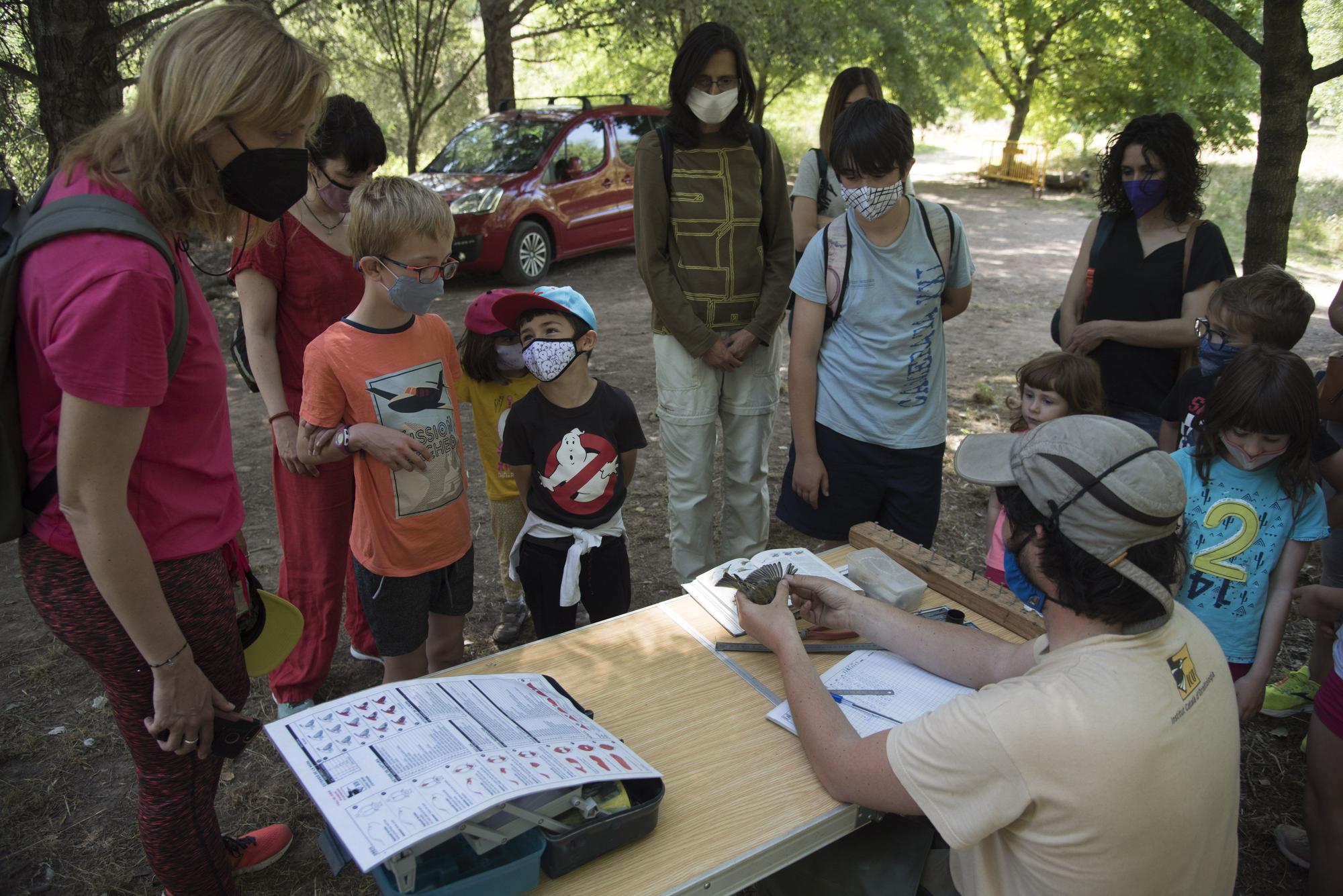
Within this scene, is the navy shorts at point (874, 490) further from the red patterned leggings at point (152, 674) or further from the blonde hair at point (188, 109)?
the blonde hair at point (188, 109)

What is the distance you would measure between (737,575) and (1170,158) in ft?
7.32

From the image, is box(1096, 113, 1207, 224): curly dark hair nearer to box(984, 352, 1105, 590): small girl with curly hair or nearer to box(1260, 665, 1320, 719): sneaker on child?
box(984, 352, 1105, 590): small girl with curly hair

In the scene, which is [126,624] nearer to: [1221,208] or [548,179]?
[548,179]

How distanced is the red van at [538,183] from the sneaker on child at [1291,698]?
24.4ft

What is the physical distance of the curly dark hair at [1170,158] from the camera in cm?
313

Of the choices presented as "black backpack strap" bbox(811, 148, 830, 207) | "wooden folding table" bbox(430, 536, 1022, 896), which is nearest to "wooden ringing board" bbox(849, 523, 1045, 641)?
"wooden folding table" bbox(430, 536, 1022, 896)

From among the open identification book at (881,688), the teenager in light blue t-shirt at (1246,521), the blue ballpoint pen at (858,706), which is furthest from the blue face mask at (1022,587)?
the teenager in light blue t-shirt at (1246,521)

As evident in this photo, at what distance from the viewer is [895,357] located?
295 cm

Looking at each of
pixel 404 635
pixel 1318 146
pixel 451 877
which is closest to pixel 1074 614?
pixel 451 877

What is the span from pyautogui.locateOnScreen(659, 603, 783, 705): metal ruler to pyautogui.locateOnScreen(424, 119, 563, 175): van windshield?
814 cm

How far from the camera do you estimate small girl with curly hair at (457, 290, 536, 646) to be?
3.14 metres

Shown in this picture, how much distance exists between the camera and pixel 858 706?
182 centimetres

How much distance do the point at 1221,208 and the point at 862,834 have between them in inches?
635

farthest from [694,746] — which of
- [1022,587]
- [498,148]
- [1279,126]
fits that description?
[498,148]
